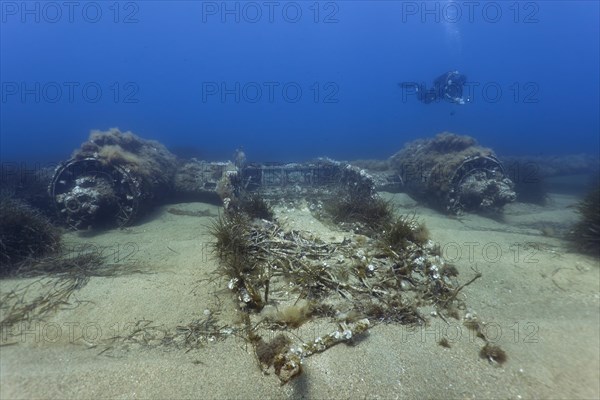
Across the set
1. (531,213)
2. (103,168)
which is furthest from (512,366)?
(103,168)

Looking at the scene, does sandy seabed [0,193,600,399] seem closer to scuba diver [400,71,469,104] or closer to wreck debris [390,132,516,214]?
wreck debris [390,132,516,214]

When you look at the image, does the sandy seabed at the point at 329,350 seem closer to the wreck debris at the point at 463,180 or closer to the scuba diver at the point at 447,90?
the wreck debris at the point at 463,180

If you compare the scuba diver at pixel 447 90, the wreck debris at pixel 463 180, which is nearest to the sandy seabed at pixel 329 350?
the wreck debris at pixel 463 180

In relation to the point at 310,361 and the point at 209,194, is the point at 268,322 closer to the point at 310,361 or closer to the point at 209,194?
the point at 310,361

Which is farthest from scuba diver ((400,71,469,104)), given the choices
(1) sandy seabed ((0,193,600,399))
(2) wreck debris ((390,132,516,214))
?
(1) sandy seabed ((0,193,600,399))

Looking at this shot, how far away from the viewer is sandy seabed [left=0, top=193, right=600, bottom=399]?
3553 mm

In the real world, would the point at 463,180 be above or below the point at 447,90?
below

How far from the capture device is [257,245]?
5.91 m

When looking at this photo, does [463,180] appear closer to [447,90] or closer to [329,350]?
[447,90]

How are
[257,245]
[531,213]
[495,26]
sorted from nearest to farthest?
[257,245] → [531,213] → [495,26]

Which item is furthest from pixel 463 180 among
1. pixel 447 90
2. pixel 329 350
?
pixel 329 350

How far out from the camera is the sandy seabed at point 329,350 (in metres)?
3.55

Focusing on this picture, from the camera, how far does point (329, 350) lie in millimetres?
4012

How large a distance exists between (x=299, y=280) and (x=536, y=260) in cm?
531
